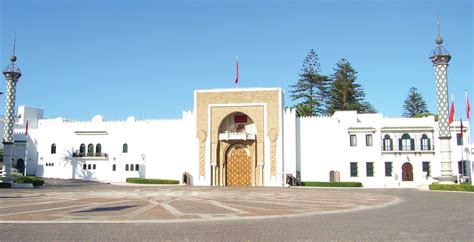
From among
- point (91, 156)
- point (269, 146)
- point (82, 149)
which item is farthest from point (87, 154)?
point (269, 146)

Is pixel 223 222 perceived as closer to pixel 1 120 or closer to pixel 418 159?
pixel 418 159

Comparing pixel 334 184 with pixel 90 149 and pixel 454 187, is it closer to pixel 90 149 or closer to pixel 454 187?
pixel 454 187

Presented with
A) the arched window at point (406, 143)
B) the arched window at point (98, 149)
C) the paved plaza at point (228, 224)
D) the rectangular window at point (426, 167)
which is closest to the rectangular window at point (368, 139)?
the arched window at point (406, 143)

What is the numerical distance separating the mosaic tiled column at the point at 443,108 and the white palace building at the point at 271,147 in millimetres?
4135

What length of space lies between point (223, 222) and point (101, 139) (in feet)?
133

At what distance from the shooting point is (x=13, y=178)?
129 ft

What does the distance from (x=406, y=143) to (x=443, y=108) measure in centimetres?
604

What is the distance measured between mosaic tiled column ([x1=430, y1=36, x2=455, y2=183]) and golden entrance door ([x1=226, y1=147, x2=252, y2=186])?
57.1 feet

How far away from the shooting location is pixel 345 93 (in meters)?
69.9

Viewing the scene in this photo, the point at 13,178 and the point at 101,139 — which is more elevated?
the point at 101,139

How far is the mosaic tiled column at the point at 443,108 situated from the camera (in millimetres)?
38125

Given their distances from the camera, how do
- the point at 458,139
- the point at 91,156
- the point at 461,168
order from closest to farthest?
the point at 461,168
the point at 458,139
the point at 91,156

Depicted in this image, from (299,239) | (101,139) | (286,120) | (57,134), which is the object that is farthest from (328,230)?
(57,134)

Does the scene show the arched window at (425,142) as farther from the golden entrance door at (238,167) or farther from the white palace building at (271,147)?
the golden entrance door at (238,167)
